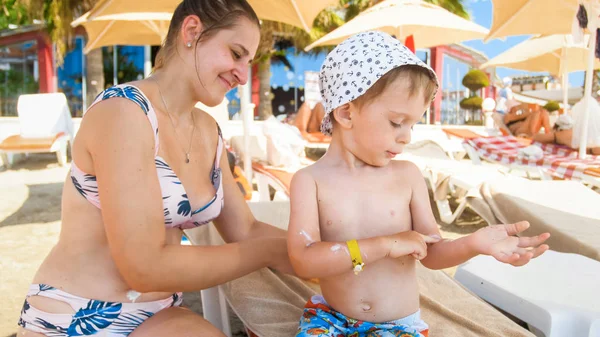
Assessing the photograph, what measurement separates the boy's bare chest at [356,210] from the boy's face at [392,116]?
6.8 inches

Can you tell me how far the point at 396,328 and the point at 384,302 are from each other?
Result: 0.29ft

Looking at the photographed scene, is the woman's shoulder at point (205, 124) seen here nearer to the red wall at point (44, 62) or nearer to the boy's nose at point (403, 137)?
the boy's nose at point (403, 137)

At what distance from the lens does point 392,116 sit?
1501 mm

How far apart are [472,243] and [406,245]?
0.19m

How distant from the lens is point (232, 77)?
1694 mm

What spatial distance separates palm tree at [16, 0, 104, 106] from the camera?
14.1 meters

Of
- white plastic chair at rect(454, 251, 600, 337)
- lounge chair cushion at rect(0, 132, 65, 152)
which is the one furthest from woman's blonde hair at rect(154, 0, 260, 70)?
lounge chair cushion at rect(0, 132, 65, 152)

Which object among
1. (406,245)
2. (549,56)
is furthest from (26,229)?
(549,56)

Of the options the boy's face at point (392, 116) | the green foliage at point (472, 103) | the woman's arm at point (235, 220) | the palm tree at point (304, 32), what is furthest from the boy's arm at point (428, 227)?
the green foliage at point (472, 103)

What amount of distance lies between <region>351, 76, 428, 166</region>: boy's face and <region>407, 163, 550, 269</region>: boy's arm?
0.25 metres

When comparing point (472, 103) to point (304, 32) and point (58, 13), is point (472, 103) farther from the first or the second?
point (58, 13)

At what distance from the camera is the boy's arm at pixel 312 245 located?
1.39 meters

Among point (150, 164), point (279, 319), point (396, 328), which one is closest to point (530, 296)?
point (396, 328)

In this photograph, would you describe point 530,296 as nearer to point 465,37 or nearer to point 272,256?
point 272,256
